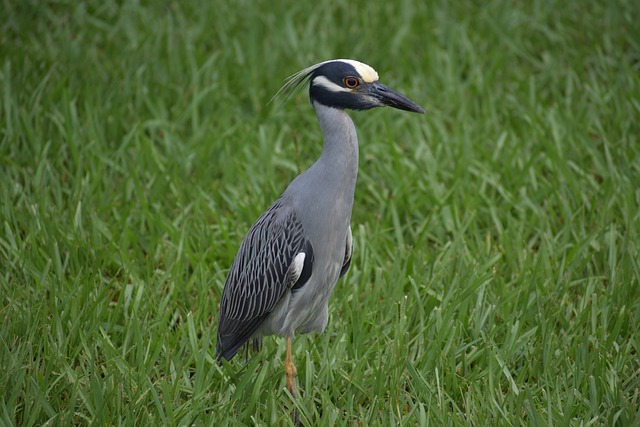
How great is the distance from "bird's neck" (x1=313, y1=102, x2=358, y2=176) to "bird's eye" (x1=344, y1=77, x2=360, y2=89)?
12 centimetres

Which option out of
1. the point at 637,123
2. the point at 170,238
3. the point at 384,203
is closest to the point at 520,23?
the point at 637,123

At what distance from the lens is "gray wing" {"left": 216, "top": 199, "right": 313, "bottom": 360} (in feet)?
11.7

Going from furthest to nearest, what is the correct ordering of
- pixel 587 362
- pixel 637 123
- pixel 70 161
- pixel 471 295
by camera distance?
pixel 637 123 < pixel 70 161 < pixel 471 295 < pixel 587 362

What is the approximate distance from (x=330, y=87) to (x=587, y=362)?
1762mm

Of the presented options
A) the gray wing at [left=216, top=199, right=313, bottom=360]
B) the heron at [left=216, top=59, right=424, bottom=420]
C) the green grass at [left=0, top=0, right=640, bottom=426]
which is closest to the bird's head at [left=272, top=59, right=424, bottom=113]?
the heron at [left=216, top=59, right=424, bottom=420]

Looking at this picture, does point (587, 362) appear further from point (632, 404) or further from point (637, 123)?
point (637, 123)

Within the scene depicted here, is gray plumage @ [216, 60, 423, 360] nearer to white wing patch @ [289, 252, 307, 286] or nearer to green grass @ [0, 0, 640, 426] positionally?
white wing patch @ [289, 252, 307, 286]

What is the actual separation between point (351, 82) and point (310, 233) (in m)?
0.70

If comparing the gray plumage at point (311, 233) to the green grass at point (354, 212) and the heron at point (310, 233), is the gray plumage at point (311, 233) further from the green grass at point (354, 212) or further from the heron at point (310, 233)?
the green grass at point (354, 212)

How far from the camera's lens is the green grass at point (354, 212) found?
3613 millimetres

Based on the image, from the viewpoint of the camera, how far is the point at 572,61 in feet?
21.9

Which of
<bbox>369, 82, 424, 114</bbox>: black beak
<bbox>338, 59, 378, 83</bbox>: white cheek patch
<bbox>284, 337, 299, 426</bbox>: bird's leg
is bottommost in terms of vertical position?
<bbox>284, 337, 299, 426</bbox>: bird's leg

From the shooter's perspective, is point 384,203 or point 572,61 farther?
point 572,61

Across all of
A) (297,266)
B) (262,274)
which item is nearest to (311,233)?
(297,266)
